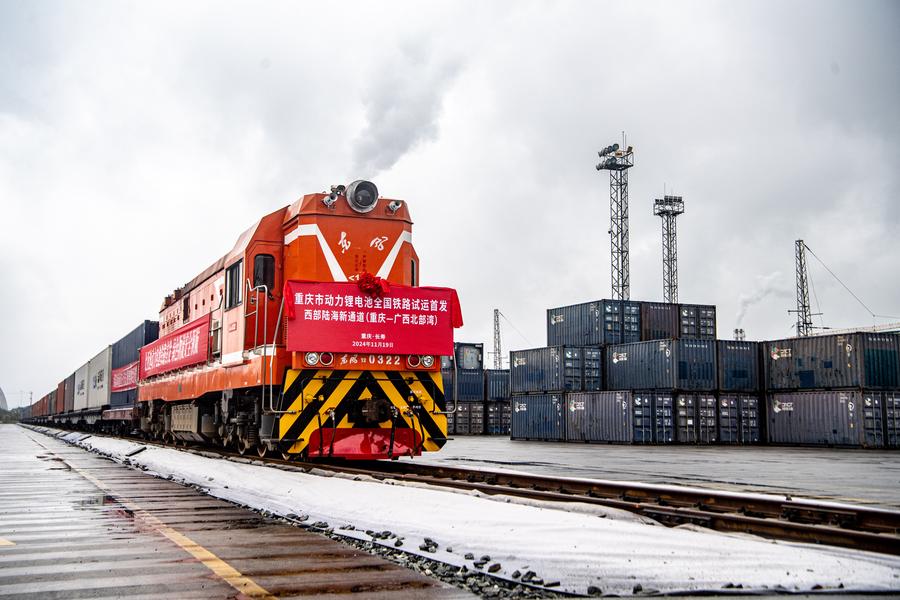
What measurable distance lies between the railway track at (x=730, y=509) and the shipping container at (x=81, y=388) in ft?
106

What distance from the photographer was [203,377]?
50.1 feet

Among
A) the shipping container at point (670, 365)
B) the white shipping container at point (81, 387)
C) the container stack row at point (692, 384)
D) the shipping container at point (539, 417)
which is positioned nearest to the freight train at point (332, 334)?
the container stack row at point (692, 384)

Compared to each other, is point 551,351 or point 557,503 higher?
point 551,351

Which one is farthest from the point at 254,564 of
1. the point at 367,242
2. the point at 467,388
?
the point at 467,388

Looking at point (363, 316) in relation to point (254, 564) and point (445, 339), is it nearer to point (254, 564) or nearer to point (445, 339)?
point (445, 339)

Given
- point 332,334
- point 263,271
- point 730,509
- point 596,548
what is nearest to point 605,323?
point 263,271

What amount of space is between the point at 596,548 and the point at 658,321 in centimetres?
3038

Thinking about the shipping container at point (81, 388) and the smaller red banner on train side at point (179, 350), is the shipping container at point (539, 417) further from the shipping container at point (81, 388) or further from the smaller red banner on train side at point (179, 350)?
the shipping container at point (81, 388)

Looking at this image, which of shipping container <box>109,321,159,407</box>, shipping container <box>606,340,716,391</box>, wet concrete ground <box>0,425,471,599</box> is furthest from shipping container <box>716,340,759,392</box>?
wet concrete ground <box>0,425,471,599</box>

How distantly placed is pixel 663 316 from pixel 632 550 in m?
30.8

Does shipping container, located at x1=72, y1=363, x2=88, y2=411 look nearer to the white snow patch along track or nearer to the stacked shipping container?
the stacked shipping container

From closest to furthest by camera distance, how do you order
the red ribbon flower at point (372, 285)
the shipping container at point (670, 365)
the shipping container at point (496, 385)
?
1. the red ribbon flower at point (372, 285)
2. the shipping container at point (670, 365)
3. the shipping container at point (496, 385)

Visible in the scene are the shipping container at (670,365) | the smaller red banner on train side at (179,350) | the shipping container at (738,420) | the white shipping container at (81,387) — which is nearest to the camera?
the smaller red banner on train side at (179,350)

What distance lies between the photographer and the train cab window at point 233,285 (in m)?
13.3
